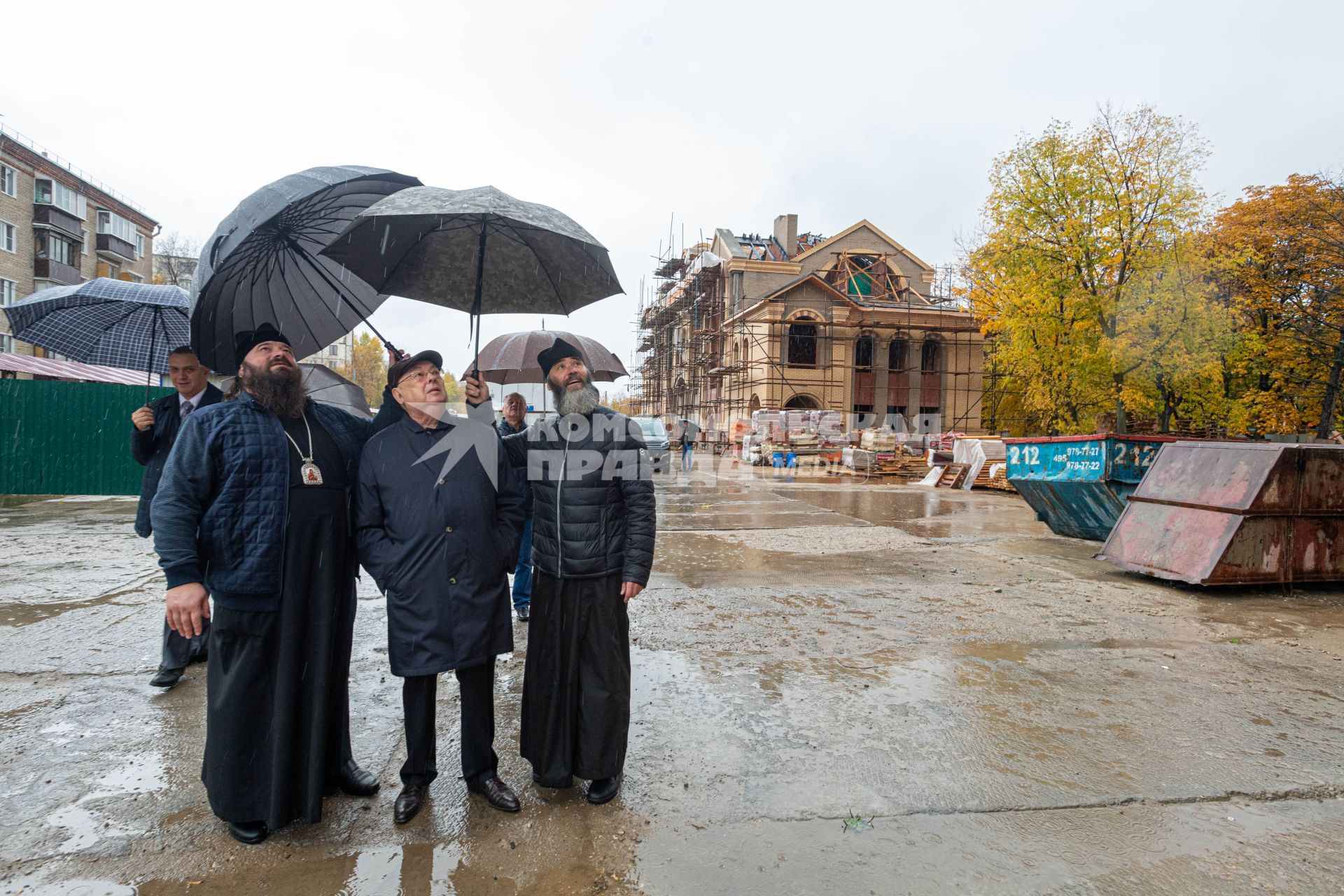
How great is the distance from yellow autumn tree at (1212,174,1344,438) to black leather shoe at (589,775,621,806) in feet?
81.8

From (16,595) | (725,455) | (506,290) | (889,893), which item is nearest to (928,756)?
(889,893)

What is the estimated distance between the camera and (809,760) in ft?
11.5

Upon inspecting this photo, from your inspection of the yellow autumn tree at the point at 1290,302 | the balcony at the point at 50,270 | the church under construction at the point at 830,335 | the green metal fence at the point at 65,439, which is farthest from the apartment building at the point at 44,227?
the yellow autumn tree at the point at 1290,302

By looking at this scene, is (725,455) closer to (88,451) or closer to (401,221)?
Result: (88,451)

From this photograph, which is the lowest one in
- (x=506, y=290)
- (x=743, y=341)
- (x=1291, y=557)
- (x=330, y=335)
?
(x=1291, y=557)

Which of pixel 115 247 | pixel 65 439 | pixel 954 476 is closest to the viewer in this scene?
pixel 65 439

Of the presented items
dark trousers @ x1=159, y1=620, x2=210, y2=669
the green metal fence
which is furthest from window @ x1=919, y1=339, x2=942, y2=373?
dark trousers @ x1=159, y1=620, x2=210, y2=669

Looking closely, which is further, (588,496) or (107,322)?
(107,322)

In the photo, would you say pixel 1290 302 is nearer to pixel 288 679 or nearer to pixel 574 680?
pixel 574 680

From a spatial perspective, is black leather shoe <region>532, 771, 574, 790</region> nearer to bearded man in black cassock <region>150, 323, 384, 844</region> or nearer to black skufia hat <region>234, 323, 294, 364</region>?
bearded man in black cassock <region>150, 323, 384, 844</region>

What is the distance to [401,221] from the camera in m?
3.44

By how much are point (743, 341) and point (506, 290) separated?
33674 millimetres

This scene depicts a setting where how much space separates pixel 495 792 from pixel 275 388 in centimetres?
185

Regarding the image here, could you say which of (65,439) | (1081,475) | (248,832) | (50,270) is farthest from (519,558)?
(50,270)
